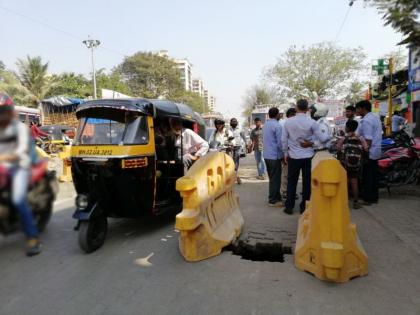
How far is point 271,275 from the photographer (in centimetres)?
358

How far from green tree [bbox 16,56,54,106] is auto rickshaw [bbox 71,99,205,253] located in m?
0.28

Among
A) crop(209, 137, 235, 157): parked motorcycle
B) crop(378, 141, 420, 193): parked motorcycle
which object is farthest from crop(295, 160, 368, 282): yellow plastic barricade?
crop(209, 137, 235, 157): parked motorcycle

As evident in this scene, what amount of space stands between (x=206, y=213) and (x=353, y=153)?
286 cm

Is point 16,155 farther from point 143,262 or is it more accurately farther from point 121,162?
point 143,262

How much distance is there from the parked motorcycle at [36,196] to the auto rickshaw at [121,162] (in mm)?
Result: 591

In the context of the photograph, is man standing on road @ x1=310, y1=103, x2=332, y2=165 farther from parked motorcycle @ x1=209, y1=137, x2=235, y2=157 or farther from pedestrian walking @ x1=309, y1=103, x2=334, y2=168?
parked motorcycle @ x1=209, y1=137, x2=235, y2=157

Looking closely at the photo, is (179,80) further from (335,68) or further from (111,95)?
(111,95)

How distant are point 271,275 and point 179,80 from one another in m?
45.0

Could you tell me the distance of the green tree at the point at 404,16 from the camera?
153 cm

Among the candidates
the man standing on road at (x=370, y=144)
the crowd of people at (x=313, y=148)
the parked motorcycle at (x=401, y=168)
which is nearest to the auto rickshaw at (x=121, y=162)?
the crowd of people at (x=313, y=148)

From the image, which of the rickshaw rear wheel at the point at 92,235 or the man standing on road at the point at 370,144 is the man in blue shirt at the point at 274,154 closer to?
the man standing on road at the point at 370,144

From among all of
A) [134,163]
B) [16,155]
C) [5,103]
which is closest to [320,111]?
[134,163]

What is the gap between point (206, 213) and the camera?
14.1ft

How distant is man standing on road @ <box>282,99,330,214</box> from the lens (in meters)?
5.30
